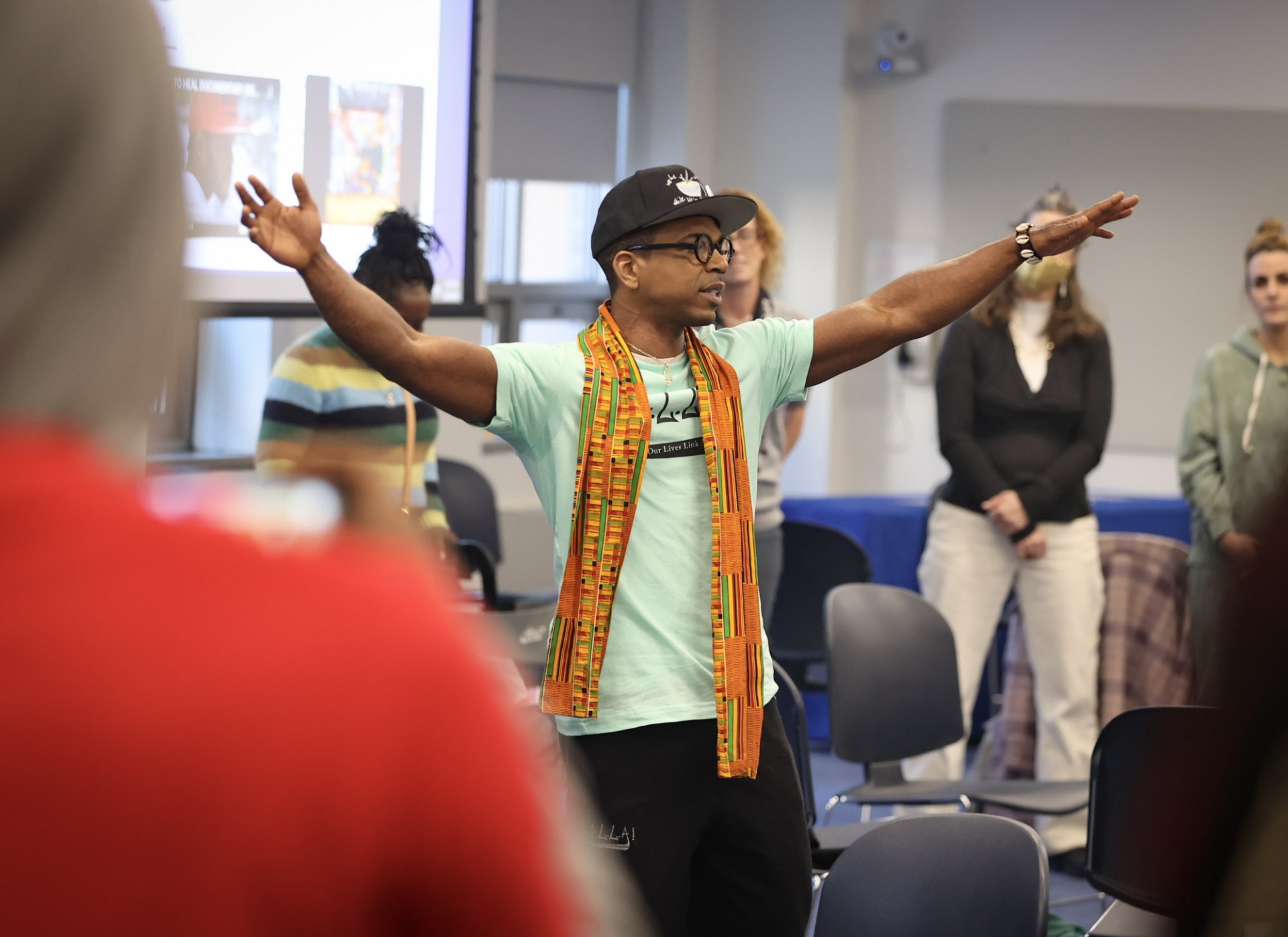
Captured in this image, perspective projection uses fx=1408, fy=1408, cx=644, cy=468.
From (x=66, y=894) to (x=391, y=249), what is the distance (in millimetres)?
3253

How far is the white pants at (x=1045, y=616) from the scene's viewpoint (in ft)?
13.3

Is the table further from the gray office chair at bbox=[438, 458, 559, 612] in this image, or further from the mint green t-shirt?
the gray office chair at bbox=[438, 458, 559, 612]

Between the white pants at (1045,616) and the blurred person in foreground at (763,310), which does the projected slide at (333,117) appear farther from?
the white pants at (1045,616)

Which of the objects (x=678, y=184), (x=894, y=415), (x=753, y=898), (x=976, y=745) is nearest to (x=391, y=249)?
(x=678, y=184)

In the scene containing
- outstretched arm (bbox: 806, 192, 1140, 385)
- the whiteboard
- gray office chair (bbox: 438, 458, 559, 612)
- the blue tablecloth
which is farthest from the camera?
the whiteboard

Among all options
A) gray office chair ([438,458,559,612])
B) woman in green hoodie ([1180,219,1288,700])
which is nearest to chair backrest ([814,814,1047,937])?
woman in green hoodie ([1180,219,1288,700])

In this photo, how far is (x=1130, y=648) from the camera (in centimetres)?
436

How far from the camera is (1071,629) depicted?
13.3ft

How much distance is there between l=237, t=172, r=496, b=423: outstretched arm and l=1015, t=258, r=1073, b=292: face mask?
2282 mm

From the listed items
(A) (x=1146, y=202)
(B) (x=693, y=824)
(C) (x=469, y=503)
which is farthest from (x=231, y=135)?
(A) (x=1146, y=202)

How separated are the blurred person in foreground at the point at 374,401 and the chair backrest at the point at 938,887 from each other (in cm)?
156

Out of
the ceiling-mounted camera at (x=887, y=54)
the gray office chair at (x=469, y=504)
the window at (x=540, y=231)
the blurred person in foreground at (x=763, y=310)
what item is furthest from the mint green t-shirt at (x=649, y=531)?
the ceiling-mounted camera at (x=887, y=54)

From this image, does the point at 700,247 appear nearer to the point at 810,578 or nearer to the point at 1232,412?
the point at 1232,412

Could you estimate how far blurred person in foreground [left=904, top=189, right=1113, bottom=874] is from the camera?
4035mm
